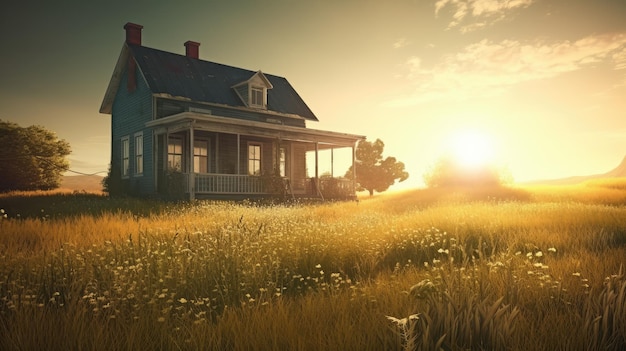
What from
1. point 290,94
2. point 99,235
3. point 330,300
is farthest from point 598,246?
point 290,94

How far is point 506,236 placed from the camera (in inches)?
330

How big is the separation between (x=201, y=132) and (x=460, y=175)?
20.4 m

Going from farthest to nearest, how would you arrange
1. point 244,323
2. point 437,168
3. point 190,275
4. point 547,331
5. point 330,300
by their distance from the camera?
point 437,168 < point 190,275 < point 330,300 < point 244,323 < point 547,331

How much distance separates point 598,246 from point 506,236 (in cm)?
144

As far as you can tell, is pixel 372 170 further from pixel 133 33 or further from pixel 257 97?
pixel 133 33

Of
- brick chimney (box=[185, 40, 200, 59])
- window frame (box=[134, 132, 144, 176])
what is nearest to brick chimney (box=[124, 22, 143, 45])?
brick chimney (box=[185, 40, 200, 59])

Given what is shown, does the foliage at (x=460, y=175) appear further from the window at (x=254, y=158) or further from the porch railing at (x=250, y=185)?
the window at (x=254, y=158)

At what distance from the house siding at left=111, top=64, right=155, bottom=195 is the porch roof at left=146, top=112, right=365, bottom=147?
149cm

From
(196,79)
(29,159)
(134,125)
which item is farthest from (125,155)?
(29,159)

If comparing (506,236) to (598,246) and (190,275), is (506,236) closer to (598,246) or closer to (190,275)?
(598,246)

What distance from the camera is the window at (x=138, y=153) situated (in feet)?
75.6

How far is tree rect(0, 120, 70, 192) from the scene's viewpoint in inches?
1131

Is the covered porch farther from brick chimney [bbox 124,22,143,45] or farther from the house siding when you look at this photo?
brick chimney [bbox 124,22,143,45]

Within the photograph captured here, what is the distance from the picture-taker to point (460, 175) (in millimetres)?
34625
